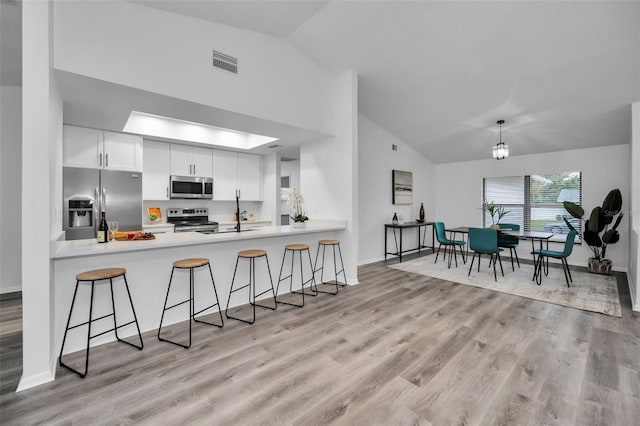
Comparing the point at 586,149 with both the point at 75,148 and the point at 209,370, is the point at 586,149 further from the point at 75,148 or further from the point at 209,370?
the point at 75,148

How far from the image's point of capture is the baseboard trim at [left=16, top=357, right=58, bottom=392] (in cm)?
189

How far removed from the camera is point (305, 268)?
164 inches

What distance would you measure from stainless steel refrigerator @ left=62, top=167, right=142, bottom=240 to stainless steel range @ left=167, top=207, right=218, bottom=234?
Answer: 748 mm

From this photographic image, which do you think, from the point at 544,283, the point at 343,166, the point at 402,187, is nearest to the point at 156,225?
the point at 343,166

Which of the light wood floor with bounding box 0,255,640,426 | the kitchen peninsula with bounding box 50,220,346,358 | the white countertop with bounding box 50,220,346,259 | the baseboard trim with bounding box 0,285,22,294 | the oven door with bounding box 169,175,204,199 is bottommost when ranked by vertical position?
the light wood floor with bounding box 0,255,640,426

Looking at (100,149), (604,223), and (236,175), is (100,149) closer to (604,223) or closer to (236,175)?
(236,175)

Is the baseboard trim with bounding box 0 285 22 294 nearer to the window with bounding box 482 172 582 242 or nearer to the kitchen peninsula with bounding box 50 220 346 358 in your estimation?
the kitchen peninsula with bounding box 50 220 346 358

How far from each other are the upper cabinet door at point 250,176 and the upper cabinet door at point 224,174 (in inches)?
4.2

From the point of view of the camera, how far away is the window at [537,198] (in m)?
5.83

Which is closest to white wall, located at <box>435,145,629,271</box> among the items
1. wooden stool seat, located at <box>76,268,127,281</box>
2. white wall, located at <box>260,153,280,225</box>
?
white wall, located at <box>260,153,280,225</box>

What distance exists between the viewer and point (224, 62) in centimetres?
320

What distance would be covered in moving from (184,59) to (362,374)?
3.39 m

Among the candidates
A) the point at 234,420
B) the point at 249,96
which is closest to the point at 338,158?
the point at 249,96

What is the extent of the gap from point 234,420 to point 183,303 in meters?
1.62
